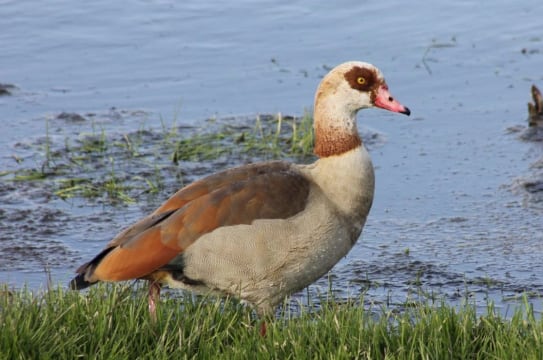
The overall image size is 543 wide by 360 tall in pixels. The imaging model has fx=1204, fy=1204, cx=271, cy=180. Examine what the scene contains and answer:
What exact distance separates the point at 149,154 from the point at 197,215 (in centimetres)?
341

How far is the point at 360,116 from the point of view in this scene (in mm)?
10289

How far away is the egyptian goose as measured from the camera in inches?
233

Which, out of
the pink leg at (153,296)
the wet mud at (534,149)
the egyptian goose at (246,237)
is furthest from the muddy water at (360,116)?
the pink leg at (153,296)

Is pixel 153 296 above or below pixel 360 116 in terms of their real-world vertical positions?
above

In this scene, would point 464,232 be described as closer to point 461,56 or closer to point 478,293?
point 478,293

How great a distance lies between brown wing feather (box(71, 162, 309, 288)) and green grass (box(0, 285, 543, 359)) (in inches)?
12.7

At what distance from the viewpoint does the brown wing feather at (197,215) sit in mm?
5875

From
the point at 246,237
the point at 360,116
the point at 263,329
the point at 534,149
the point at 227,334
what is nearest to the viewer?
the point at 227,334

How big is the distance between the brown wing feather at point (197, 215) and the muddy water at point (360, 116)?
3.49 feet

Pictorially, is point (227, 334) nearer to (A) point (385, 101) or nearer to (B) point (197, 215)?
(B) point (197, 215)

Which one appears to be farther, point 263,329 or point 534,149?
point 534,149

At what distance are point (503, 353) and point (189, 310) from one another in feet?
4.99

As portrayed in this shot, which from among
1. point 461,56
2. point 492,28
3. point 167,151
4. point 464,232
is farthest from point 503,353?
point 492,28

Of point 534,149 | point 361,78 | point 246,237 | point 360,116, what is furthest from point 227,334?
point 360,116
